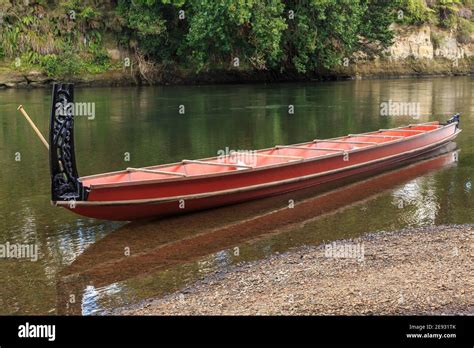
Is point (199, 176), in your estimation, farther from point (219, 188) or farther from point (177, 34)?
point (177, 34)

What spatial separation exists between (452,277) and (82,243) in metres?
6.35

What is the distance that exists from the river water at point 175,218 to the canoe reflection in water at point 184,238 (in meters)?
0.02

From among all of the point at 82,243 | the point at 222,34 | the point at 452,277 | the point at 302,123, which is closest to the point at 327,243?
the point at 452,277

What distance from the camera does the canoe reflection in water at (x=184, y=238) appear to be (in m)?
8.70

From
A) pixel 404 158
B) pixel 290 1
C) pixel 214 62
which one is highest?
pixel 290 1

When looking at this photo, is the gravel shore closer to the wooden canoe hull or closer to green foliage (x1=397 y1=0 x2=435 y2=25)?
the wooden canoe hull

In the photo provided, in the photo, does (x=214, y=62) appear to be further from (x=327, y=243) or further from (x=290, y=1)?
(x=327, y=243)

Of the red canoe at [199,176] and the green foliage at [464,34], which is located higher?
the green foliage at [464,34]

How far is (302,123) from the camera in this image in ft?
83.0

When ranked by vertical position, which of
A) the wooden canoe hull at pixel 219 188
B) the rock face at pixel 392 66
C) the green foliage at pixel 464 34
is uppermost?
the green foliage at pixel 464 34

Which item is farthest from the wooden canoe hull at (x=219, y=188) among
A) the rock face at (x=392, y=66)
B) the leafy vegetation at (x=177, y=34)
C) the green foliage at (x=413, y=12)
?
the green foliage at (x=413, y=12)

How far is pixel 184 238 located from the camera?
35.3ft

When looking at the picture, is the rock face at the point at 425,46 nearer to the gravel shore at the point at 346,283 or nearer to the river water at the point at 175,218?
the river water at the point at 175,218
